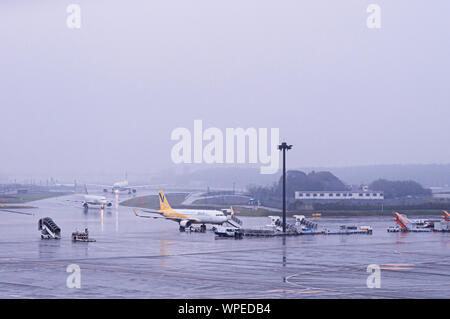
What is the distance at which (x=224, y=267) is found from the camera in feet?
140

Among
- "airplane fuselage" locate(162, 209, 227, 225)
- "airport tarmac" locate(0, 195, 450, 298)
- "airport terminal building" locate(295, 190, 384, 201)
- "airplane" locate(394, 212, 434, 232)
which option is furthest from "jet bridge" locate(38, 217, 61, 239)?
"airport terminal building" locate(295, 190, 384, 201)

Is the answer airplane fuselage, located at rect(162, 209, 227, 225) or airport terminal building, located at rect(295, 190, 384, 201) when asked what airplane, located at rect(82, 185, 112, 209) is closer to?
airport terminal building, located at rect(295, 190, 384, 201)

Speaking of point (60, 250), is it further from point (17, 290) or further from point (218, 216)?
point (218, 216)

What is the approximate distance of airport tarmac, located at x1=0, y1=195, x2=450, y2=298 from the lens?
1228 inches

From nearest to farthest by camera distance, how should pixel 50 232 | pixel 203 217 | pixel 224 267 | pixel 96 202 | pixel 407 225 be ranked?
pixel 224 267, pixel 50 232, pixel 203 217, pixel 407 225, pixel 96 202

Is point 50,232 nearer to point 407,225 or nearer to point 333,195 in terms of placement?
point 407,225

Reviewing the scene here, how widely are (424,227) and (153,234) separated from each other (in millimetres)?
40194

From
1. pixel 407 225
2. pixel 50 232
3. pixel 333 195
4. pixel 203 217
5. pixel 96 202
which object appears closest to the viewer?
pixel 50 232

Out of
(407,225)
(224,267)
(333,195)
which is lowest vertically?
(407,225)

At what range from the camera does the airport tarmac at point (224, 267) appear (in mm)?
31203

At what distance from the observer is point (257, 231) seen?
253ft

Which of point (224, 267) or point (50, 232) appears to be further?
point (50, 232)

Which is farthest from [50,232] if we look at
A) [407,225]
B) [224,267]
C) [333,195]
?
[333,195]
